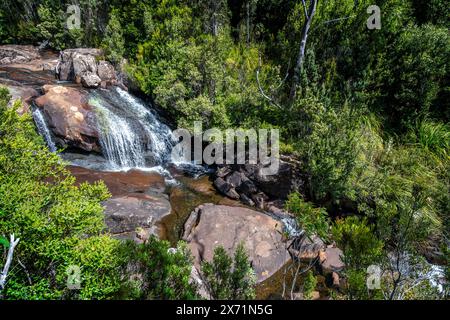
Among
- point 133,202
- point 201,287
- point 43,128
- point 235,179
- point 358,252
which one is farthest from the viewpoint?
point 43,128

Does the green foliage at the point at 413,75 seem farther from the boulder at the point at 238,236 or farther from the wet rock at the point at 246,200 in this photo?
the boulder at the point at 238,236

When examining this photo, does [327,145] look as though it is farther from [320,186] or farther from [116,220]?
[116,220]

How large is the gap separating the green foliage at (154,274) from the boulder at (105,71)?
14.5 metres

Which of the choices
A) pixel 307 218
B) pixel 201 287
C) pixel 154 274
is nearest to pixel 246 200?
pixel 201 287

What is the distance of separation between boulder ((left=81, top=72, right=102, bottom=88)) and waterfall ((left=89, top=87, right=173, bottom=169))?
50 cm

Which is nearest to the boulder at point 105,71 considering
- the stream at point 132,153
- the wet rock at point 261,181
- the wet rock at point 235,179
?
the stream at point 132,153

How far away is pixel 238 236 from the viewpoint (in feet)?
35.0

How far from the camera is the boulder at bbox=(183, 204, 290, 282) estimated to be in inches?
400

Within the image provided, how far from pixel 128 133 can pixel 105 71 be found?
519 cm

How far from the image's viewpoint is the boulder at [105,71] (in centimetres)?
1738

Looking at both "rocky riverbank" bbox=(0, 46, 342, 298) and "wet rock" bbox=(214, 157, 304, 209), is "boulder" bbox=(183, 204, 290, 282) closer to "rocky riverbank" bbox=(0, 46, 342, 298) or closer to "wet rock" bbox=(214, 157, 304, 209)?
"rocky riverbank" bbox=(0, 46, 342, 298)

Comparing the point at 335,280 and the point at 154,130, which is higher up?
the point at 154,130

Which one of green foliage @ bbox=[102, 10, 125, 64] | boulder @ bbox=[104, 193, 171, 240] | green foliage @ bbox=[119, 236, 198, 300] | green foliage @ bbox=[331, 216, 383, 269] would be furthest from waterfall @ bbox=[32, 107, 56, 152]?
green foliage @ bbox=[331, 216, 383, 269]

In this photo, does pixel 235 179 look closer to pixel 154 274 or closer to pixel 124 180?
pixel 124 180
